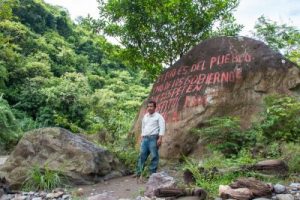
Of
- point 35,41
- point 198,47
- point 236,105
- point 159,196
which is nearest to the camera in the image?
point 159,196

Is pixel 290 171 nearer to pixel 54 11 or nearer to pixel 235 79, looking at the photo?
pixel 235 79

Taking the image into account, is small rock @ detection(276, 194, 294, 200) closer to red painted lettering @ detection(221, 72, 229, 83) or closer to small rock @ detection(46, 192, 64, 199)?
small rock @ detection(46, 192, 64, 199)

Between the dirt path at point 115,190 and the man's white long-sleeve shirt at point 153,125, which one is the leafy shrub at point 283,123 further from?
the dirt path at point 115,190

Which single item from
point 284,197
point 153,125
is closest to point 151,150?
point 153,125

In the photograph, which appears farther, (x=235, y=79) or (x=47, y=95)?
(x=47, y=95)

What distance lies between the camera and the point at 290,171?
6.20 m

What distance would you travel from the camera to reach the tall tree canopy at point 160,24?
39.3ft

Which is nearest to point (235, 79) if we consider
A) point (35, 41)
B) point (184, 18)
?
point (184, 18)

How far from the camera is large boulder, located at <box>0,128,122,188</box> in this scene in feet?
26.5

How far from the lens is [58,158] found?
8.24 m

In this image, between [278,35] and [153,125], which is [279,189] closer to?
[153,125]

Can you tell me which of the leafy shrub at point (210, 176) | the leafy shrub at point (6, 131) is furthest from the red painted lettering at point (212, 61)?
the leafy shrub at point (6, 131)

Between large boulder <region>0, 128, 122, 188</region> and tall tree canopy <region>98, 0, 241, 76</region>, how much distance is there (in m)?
4.78

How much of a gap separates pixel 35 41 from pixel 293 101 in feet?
93.6
